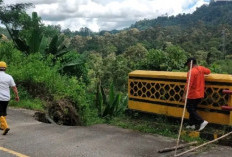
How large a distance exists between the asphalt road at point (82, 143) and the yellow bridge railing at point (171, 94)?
924mm

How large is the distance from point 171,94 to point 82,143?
2.52m

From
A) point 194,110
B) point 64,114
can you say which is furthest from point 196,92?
point 64,114

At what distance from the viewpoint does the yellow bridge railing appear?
6941mm

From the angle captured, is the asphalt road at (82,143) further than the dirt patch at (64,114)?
No

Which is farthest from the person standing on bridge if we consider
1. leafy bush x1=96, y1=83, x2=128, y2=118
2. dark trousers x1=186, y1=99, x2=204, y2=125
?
leafy bush x1=96, y1=83, x2=128, y2=118

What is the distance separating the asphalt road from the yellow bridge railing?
3.03ft

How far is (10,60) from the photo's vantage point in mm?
13734

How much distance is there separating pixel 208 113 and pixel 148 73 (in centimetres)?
188

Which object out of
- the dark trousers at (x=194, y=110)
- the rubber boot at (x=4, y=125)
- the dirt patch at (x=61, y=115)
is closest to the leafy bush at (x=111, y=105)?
the dirt patch at (x=61, y=115)

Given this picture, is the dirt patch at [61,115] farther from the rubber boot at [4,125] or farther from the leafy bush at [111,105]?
the rubber boot at [4,125]

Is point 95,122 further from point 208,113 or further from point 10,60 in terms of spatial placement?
point 10,60

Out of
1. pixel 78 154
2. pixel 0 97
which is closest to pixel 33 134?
pixel 0 97

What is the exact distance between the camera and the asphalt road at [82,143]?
5.80 m

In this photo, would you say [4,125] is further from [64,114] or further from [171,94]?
[171,94]
